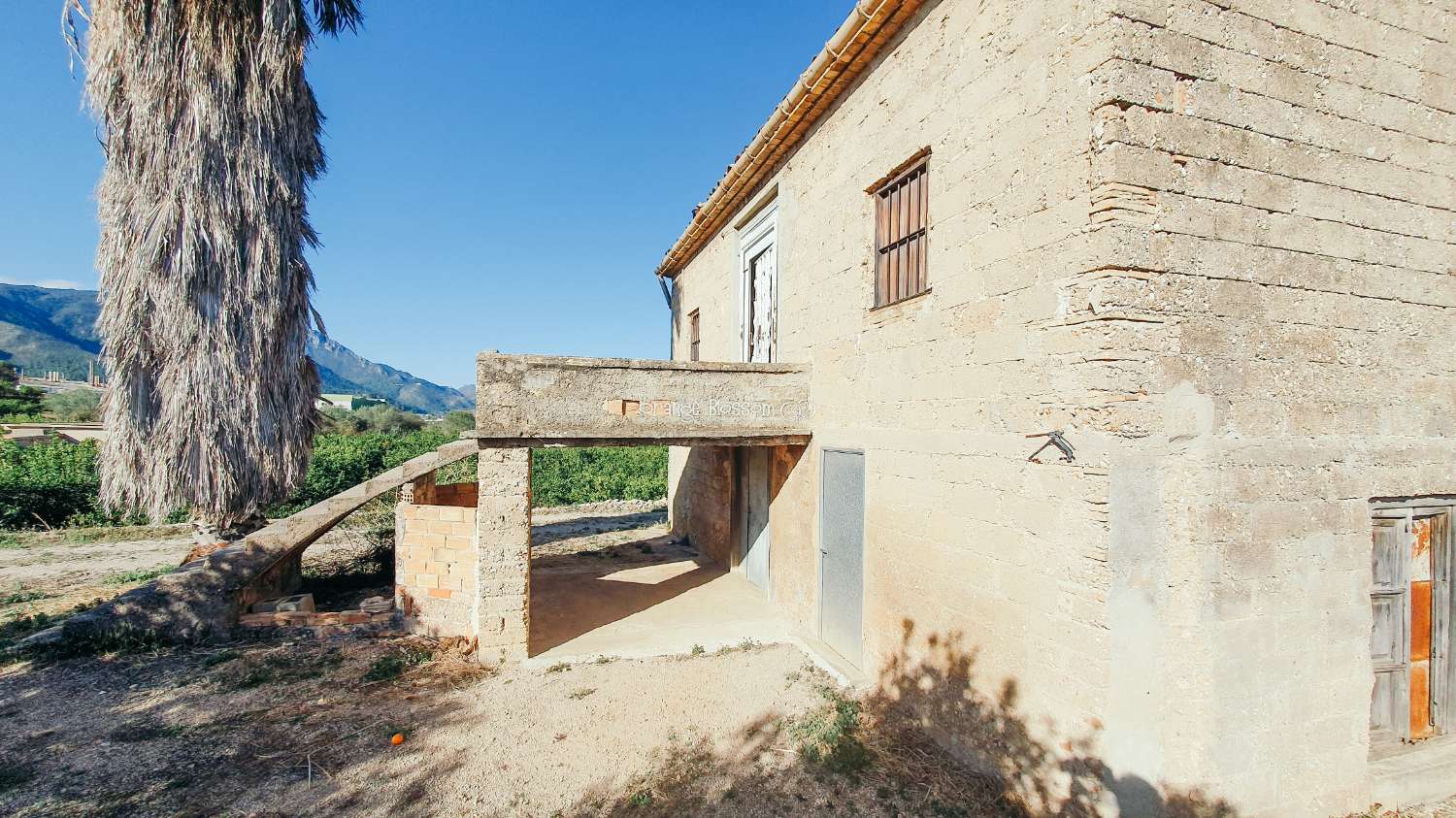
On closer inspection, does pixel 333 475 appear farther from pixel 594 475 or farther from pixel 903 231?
pixel 903 231

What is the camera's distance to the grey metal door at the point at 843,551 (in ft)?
18.6

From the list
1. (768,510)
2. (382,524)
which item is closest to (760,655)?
(768,510)

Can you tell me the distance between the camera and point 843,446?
5871 millimetres

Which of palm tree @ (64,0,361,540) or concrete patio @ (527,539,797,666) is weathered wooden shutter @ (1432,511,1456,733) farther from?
palm tree @ (64,0,361,540)

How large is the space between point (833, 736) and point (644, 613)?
3.73 metres

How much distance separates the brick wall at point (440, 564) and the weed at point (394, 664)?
0.47m

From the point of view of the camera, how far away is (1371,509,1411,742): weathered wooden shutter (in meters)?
3.96

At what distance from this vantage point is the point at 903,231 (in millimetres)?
5227

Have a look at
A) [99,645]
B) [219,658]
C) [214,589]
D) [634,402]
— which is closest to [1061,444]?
[634,402]

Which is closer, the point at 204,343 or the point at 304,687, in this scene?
the point at 304,687

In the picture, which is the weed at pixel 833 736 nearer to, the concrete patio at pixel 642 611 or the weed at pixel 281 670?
the concrete patio at pixel 642 611

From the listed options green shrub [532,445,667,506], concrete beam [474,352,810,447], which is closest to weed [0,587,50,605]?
concrete beam [474,352,810,447]

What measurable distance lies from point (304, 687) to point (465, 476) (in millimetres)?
14230

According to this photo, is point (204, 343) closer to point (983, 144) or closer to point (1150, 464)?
point (983, 144)
